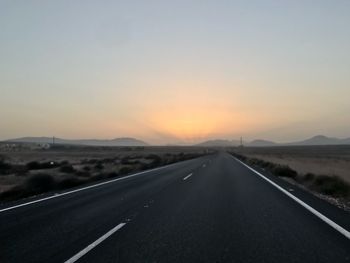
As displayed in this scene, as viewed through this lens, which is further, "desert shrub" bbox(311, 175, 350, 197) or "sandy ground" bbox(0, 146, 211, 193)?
"sandy ground" bbox(0, 146, 211, 193)

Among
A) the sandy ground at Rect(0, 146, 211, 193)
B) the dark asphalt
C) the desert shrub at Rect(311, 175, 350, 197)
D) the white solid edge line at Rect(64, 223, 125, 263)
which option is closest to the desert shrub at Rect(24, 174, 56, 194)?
the sandy ground at Rect(0, 146, 211, 193)

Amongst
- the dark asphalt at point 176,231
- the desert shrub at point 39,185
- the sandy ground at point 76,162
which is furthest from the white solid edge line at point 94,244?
the sandy ground at point 76,162

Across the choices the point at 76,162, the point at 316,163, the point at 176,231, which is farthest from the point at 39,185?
the point at 76,162

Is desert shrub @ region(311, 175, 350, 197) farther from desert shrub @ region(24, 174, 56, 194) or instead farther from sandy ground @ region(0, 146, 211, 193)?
sandy ground @ region(0, 146, 211, 193)

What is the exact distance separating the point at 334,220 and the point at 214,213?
9.24 ft

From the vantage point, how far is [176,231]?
8.44 metres

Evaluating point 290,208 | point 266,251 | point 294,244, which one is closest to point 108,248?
point 266,251

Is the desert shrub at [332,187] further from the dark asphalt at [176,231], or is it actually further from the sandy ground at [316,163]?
the sandy ground at [316,163]

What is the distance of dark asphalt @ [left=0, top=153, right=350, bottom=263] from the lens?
21.5 ft

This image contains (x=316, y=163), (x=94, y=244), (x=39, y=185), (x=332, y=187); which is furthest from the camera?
(x=316, y=163)

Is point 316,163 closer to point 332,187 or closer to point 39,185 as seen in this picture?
point 332,187

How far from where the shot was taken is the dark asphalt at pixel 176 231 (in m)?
6.55

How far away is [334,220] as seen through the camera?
945 cm

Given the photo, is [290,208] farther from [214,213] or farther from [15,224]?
[15,224]
